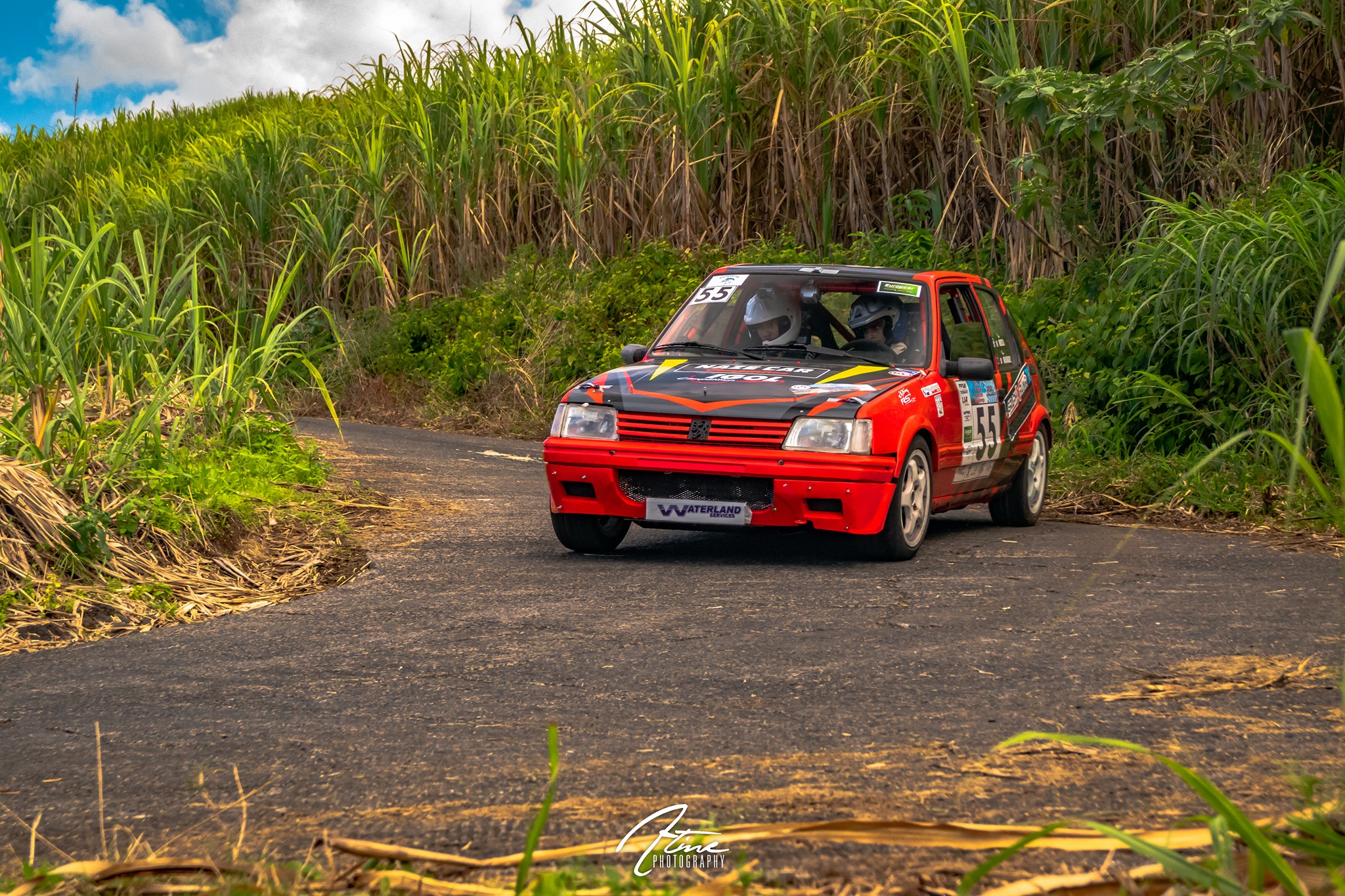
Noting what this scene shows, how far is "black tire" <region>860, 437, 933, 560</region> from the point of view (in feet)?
24.5

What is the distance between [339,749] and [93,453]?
369 centimetres

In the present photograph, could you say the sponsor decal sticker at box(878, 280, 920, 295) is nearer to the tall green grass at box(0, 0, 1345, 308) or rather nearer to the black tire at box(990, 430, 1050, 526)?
the black tire at box(990, 430, 1050, 526)

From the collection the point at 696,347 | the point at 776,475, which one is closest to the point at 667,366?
the point at 696,347

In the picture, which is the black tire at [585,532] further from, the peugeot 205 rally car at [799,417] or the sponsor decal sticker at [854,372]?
the sponsor decal sticker at [854,372]

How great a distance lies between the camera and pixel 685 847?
115 inches

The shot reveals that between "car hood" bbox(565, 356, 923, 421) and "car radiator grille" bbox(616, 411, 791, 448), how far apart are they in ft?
0.10

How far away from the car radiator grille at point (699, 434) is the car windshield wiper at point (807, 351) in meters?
1.07

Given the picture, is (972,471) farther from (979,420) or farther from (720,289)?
(720,289)

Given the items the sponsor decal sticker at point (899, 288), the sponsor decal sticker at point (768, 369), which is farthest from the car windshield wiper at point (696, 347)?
the sponsor decal sticker at point (899, 288)

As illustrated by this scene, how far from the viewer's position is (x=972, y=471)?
28.0 feet

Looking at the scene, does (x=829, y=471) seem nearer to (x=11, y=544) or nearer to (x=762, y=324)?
(x=762, y=324)

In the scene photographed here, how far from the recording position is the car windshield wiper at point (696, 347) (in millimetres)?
8500

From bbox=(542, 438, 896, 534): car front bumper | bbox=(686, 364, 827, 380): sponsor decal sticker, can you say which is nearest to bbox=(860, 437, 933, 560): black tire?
bbox=(542, 438, 896, 534): car front bumper

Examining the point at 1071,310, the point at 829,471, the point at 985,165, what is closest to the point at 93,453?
the point at 829,471
